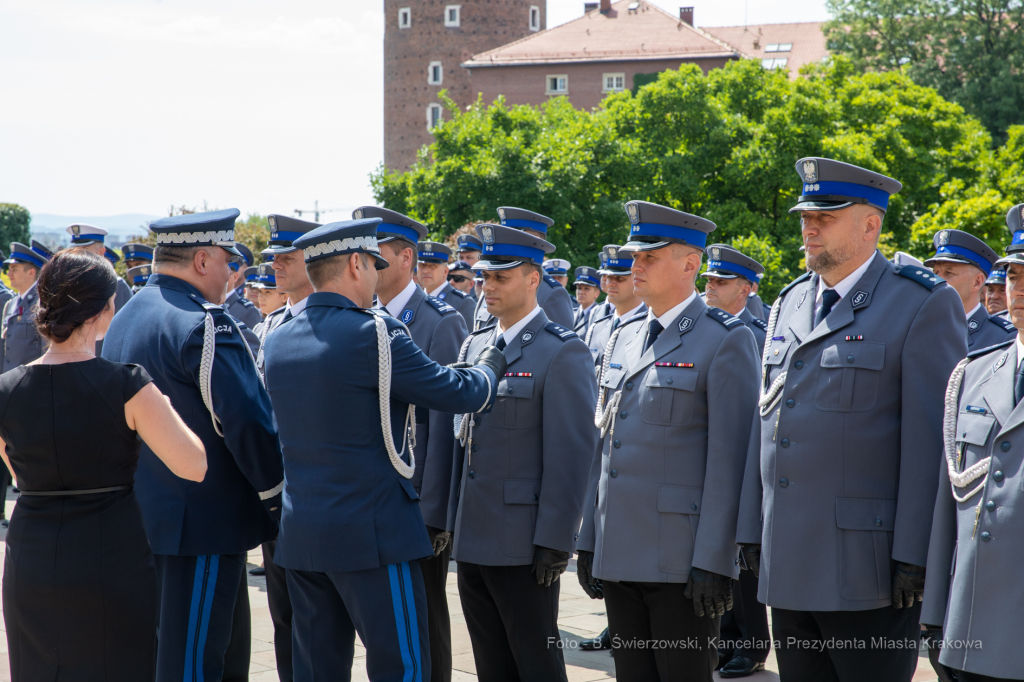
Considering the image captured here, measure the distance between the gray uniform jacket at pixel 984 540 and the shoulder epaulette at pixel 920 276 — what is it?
0.34 m

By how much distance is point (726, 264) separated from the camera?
6.95 m

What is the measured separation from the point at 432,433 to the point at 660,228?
1.48 metres

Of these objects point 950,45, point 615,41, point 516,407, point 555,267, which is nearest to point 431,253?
point 555,267

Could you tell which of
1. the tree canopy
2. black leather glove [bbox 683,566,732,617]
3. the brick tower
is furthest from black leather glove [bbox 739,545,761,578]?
the brick tower

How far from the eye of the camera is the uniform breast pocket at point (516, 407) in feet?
14.6

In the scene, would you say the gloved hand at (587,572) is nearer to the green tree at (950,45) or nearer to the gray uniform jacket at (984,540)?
the gray uniform jacket at (984,540)

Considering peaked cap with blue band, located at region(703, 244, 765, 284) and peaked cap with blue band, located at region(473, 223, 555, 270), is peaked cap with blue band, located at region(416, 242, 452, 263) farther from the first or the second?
peaked cap with blue band, located at region(473, 223, 555, 270)

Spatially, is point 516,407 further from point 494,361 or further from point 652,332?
point 652,332

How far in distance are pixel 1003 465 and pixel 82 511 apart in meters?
2.89

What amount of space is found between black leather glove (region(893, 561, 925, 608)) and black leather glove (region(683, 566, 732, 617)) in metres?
0.65

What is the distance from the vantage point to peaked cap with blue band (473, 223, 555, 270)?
15.3ft

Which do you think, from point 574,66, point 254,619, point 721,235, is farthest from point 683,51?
point 254,619

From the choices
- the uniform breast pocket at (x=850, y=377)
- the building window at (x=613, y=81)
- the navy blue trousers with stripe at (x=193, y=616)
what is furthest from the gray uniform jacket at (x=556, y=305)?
the building window at (x=613, y=81)

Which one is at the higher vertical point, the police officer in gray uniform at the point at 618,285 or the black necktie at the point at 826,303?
the black necktie at the point at 826,303
